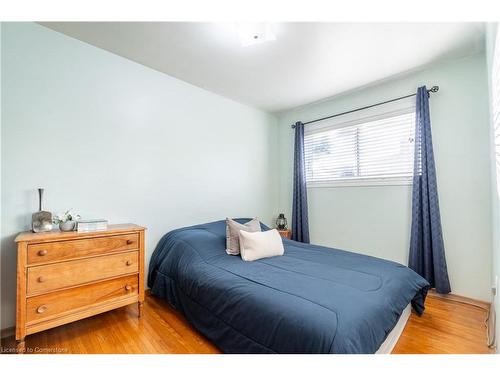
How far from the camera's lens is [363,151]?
9.48ft

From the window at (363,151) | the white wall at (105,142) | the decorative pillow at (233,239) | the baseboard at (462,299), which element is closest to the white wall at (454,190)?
the baseboard at (462,299)

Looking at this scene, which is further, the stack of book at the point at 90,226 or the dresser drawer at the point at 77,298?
the stack of book at the point at 90,226

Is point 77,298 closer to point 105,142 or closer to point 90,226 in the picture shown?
point 90,226

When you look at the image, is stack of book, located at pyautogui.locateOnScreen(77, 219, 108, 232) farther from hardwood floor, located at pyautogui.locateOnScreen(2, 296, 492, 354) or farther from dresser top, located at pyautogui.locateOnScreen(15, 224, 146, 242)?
hardwood floor, located at pyautogui.locateOnScreen(2, 296, 492, 354)

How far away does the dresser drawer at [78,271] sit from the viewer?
1448 mm

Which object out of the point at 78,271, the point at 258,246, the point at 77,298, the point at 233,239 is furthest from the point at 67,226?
the point at 258,246

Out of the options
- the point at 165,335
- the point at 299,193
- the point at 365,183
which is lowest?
the point at 165,335

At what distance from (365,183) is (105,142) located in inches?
114

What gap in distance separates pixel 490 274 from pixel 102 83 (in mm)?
3946

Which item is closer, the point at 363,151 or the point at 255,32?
the point at 255,32

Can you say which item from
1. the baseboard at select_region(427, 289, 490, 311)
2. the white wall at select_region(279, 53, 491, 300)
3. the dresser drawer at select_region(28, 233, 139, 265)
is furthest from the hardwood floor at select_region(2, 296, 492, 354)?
the dresser drawer at select_region(28, 233, 139, 265)

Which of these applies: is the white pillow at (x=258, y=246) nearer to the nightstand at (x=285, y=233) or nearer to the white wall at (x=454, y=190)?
the nightstand at (x=285, y=233)

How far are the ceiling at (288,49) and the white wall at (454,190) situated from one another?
202 mm

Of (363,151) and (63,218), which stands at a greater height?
(363,151)
